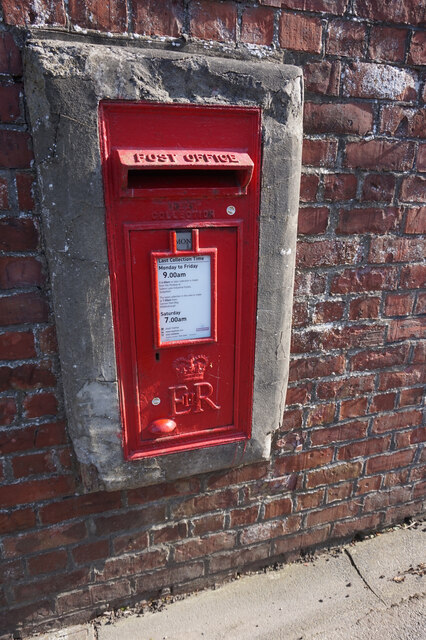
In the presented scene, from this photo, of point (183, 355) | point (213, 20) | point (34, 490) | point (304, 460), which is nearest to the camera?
point (213, 20)

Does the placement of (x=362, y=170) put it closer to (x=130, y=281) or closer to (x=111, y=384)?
(x=130, y=281)

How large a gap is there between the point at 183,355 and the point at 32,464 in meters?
0.58

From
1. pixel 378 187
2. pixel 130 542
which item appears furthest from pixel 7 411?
pixel 378 187

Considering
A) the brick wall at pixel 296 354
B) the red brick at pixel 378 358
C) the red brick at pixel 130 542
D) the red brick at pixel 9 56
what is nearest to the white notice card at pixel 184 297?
the brick wall at pixel 296 354

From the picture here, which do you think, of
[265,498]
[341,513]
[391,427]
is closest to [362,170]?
[391,427]

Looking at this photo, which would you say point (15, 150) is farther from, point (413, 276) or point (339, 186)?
point (413, 276)

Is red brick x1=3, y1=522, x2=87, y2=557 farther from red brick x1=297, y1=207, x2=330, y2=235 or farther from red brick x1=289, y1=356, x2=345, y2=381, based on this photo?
red brick x1=297, y1=207, x2=330, y2=235

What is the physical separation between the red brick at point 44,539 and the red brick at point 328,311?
3.45ft

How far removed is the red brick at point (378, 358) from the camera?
1.59m

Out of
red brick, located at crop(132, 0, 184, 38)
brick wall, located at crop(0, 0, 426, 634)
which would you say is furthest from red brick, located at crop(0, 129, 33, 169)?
red brick, located at crop(132, 0, 184, 38)

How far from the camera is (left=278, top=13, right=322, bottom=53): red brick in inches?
46.0

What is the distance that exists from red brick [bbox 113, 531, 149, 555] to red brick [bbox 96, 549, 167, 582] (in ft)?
0.09

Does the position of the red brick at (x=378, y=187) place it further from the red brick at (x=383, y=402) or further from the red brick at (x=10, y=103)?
the red brick at (x=10, y=103)

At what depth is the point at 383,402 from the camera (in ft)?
5.55
